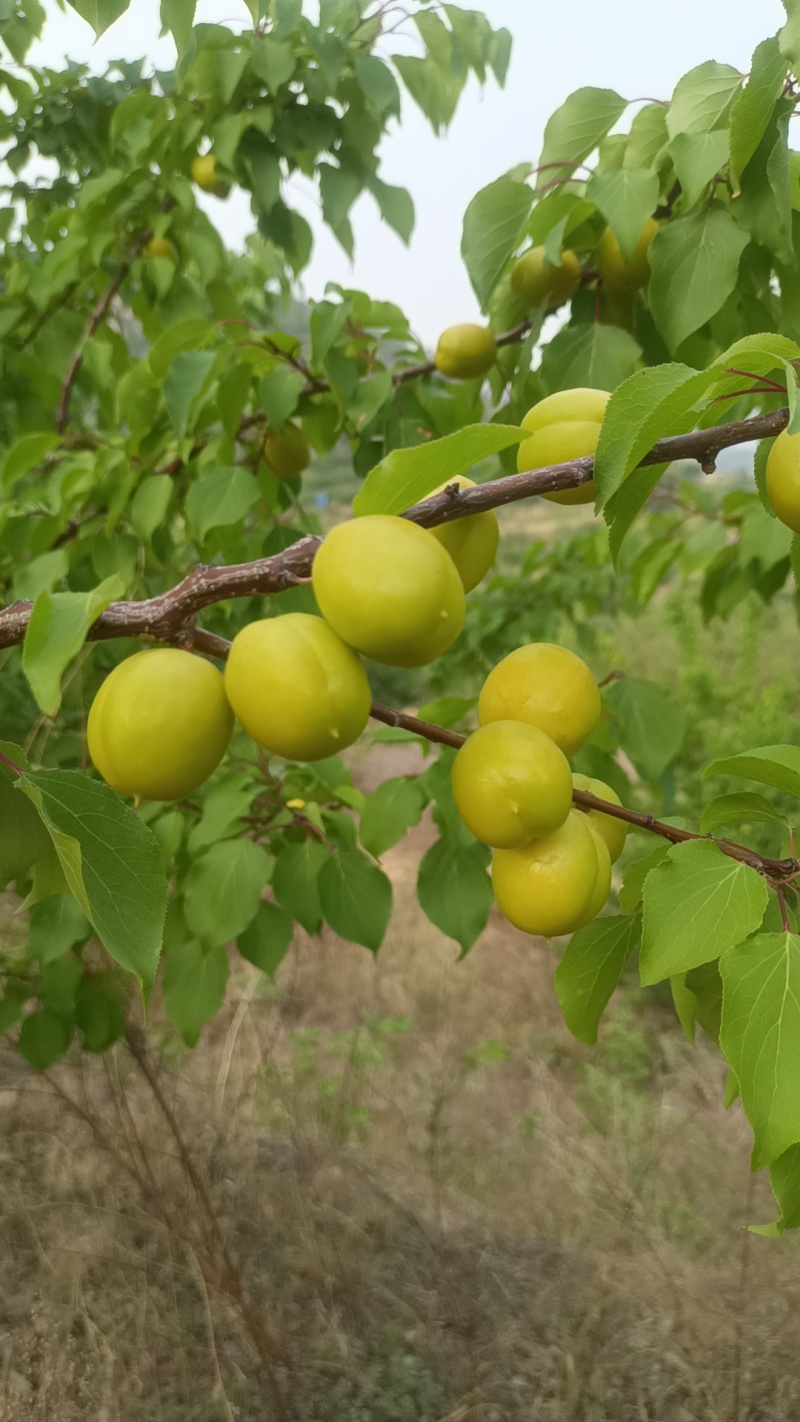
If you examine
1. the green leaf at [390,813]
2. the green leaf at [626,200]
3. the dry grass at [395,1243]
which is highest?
the green leaf at [626,200]

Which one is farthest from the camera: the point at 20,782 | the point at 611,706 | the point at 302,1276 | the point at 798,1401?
the point at 302,1276

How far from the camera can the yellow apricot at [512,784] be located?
458 millimetres

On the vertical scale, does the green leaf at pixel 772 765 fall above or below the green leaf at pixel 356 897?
above

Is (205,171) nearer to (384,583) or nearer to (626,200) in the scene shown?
(626,200)

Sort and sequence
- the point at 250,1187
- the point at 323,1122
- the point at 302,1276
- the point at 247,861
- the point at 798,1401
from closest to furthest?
the point at 247,861
the point at 798,1401
the point at 302,1276
the point at 250,1187
the point at 323,1122

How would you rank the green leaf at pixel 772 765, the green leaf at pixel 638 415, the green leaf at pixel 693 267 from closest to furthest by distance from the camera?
the green leaf at pixel 638 415 < the green leaf at pixel 772 765 < the green leaf at pixel 693 267

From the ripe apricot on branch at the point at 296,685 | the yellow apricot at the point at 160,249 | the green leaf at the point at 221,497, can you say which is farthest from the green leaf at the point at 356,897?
the yellow apricot at the point at 160,249

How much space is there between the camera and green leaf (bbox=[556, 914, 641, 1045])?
58 cm

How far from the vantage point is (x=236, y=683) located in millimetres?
433

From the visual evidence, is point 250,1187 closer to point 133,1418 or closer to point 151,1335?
point 151,1335

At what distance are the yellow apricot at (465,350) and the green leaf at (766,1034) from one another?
78 centimetres

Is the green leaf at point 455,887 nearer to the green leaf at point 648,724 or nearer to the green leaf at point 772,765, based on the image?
the green leaf at point 648,724

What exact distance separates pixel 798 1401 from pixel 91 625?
1.75 m

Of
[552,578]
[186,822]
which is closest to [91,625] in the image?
[186,822]
